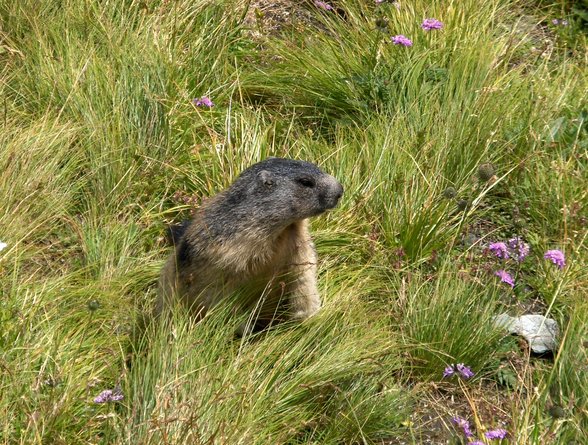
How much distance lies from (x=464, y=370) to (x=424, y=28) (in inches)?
108

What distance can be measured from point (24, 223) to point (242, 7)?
9.15ft

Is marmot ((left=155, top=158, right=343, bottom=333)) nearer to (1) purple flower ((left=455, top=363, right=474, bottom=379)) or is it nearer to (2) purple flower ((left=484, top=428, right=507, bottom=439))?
(1) purple flower ((left=455, top=363, right=474, bottom=379))

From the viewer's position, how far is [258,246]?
199 inches

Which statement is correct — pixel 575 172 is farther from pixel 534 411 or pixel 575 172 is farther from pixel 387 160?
pixel 534 411

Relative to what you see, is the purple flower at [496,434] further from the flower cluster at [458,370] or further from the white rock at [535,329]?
the white rock at [535,329]

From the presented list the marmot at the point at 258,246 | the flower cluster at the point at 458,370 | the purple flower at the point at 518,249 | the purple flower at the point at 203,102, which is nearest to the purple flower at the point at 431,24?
the purple flower at the point at 203,102

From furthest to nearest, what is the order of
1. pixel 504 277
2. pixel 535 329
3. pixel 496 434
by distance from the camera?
pixel 535 329
pixel 504 277
pixel 496 434

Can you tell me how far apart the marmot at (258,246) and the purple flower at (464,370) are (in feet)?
2.48

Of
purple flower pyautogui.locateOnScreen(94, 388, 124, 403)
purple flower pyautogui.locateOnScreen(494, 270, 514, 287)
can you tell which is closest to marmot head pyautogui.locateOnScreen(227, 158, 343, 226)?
purple flower pyautogui.locateOnScreen(494, 270, 514, 287)

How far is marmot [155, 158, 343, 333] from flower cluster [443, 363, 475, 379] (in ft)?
2.31

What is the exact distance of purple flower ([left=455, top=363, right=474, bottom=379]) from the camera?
4.96 metres

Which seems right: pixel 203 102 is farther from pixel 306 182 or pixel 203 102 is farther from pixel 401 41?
pixel 306 182

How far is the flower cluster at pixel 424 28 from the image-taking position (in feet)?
22.3

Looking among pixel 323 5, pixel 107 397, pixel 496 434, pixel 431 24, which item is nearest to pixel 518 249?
pixel 496 434
